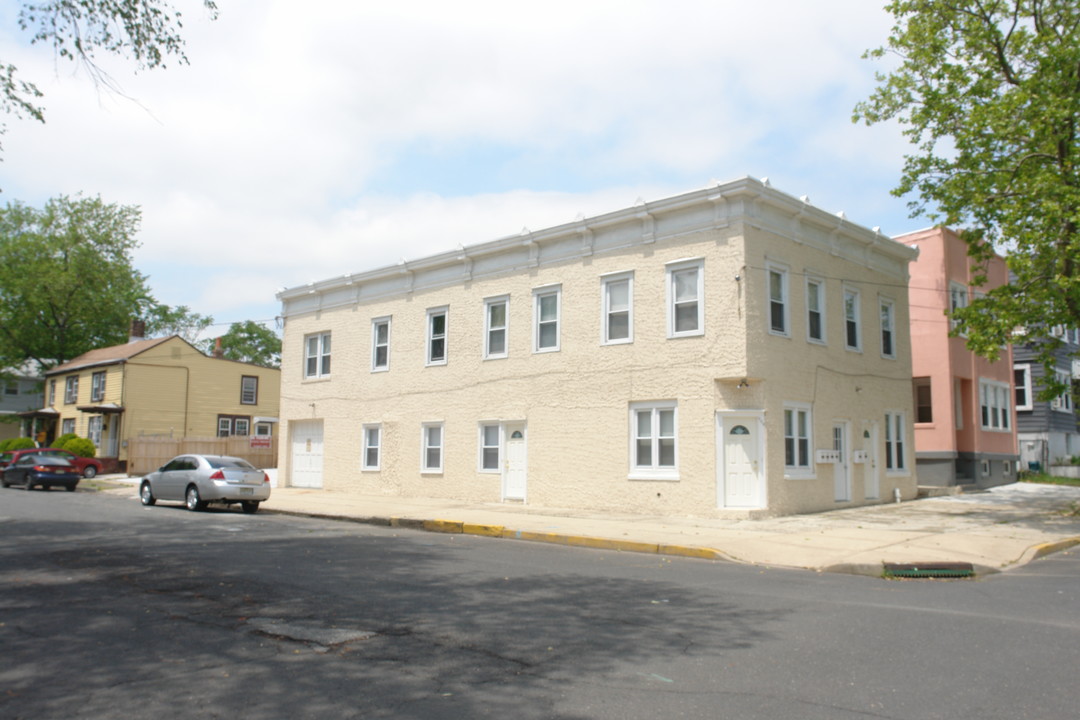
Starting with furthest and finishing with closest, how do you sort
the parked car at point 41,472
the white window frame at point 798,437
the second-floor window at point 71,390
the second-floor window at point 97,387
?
1. the second-floor window at point 71,390
2. the second-floor window at point 97,387
3. the parked car at point 41,472
4. the white window frame at point 798,437

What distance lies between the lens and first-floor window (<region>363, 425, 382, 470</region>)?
85.4ft

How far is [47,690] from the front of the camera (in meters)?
5.63

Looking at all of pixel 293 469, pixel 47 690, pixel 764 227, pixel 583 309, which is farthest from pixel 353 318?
pixel 47 690

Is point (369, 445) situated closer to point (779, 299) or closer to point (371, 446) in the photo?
point (371, 446)

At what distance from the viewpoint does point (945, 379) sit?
2664 centimetres

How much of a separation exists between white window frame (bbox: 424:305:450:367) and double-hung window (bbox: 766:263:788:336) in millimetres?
9314

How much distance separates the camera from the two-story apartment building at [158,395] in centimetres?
4222

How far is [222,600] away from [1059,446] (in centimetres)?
3695

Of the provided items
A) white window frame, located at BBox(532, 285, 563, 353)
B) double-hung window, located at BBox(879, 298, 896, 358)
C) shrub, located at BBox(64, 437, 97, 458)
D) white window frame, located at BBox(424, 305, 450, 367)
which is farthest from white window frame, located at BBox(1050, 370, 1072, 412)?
shrub, located at BBox(64, 437, 97, 458)

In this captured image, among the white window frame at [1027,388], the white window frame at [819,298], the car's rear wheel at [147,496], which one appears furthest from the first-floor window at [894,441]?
the car's rear wheel at [147,496]

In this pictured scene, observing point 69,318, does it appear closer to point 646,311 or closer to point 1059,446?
point 646,311

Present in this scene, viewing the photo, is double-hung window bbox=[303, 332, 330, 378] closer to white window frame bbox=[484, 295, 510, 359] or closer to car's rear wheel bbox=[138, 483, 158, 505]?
car's rear wheel bbox=[138, 483, 158, 505]

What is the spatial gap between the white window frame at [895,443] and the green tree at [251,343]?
234 feet

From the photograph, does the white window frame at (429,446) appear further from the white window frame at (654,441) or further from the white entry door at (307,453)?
the white window frame at (654,441)
